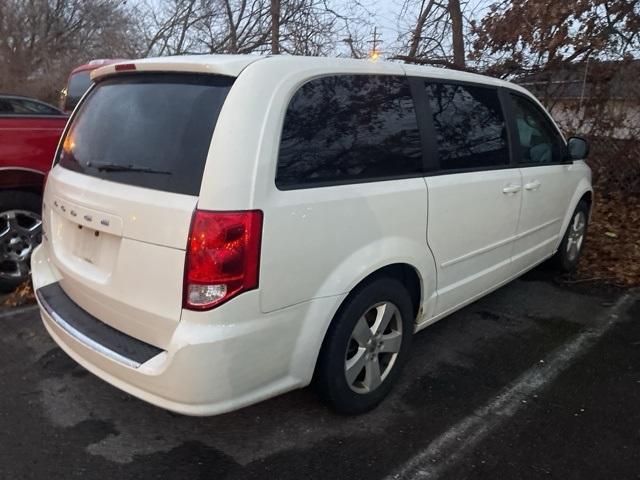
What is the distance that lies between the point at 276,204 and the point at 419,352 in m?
1.85

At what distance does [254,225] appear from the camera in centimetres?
214

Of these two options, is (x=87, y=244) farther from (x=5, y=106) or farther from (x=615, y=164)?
(x=615, y=164)

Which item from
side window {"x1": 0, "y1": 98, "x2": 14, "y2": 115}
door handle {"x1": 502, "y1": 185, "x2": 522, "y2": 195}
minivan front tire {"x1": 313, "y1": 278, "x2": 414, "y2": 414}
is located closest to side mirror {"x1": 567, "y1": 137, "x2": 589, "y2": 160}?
door handle {"x1": 502, "y1": 185, "x2": 522, "y2": 195}

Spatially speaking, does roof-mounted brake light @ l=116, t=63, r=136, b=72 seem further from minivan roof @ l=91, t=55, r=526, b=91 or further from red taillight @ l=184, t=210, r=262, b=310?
red taillight @ l=184, t=210, r=262, b=310

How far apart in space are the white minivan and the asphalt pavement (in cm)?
28

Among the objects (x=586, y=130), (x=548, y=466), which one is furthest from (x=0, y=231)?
(x=586, y=130)

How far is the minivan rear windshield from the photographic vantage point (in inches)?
87.6

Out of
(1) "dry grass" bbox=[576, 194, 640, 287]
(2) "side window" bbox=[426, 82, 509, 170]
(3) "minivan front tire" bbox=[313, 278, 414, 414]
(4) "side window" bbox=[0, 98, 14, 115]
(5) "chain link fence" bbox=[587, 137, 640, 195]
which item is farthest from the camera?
(5) "chain link fence" bbox=[587, 137, 640, 195]

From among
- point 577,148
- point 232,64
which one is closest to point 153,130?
point 232,64

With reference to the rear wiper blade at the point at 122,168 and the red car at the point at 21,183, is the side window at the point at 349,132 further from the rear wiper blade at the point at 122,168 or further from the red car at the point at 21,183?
the red car at the point at 21,183

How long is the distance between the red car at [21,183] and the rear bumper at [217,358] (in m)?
2.12

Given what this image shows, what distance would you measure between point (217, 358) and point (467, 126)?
211 cm

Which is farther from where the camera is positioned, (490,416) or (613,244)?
(613,244)

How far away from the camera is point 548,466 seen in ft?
8.28
